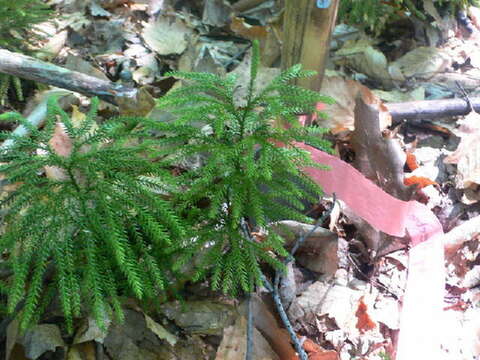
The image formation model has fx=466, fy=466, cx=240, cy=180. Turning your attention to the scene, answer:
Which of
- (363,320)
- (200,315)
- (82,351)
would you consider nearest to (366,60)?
(363,320)

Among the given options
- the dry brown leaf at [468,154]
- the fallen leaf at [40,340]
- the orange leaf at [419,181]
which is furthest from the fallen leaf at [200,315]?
the dry brown leaf at [468,154]

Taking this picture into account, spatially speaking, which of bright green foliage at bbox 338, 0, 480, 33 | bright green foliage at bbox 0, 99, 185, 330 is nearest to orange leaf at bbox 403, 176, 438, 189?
bright green foliage at bbox 0, 99, 185, 330

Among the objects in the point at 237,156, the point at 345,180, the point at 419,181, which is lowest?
the point at 419,181

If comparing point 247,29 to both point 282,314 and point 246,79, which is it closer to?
point 246,79

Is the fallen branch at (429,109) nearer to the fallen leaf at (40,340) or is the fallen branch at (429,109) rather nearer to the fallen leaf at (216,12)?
the fallen leaf at (216,12)

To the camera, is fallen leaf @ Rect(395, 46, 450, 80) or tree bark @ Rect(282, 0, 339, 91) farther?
fallen leaf @ Rect(395, 46, 450, 80)

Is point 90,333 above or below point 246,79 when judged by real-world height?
below

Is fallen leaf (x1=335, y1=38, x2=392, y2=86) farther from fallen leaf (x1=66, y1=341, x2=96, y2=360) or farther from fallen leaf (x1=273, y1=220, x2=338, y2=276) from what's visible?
fallen leaf (x1=66, y1=341, x2=96, y2=360)
